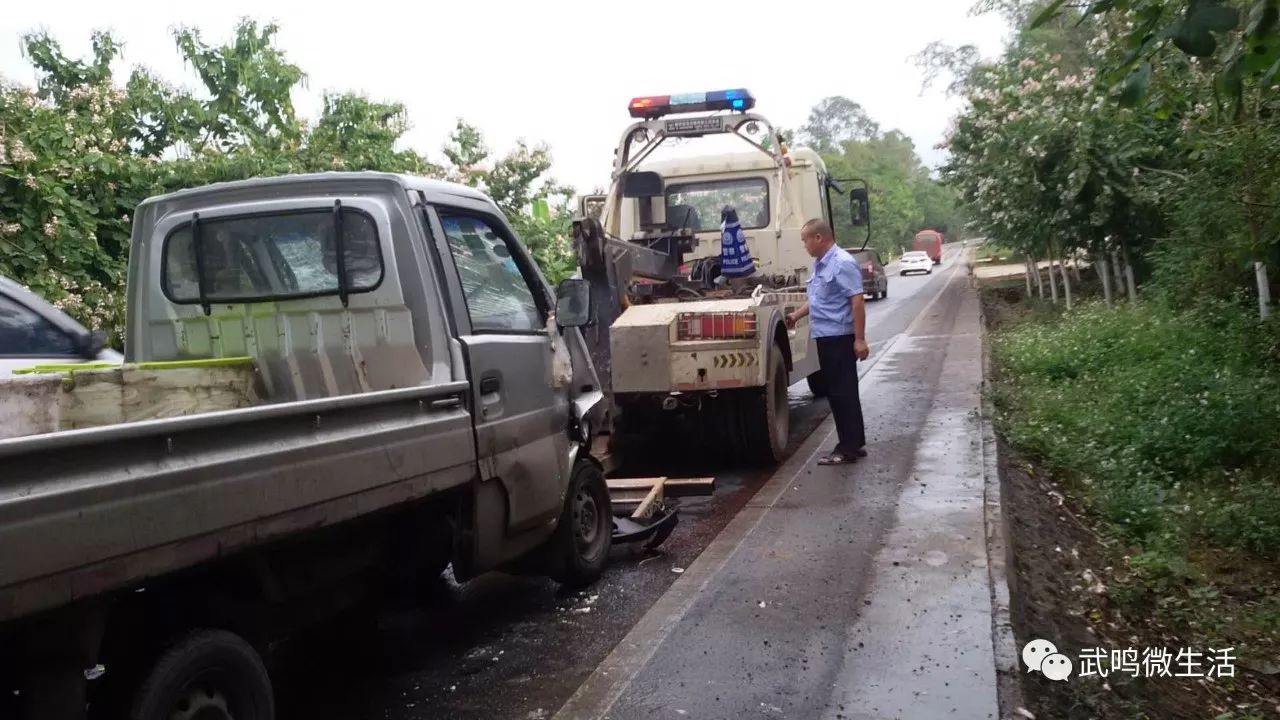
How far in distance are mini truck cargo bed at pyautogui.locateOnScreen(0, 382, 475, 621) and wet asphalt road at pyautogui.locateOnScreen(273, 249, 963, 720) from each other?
104 cm

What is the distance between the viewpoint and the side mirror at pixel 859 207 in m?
11.4

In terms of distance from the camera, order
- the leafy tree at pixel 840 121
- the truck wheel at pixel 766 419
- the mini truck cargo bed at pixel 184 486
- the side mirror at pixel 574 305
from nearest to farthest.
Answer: the mini truck cargo bed at pixel 184 486 → the side mirror at pixel 574 305 → the truck wheel at pixel 766 419 → the leafy tree at pixel 840 121

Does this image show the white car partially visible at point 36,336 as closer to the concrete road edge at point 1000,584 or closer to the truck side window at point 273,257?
the truck side window at point 273,257

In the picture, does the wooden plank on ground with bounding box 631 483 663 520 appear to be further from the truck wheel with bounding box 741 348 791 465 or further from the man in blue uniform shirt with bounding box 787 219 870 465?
the man in blue uniform shirt with bounding box 787 219 870 465

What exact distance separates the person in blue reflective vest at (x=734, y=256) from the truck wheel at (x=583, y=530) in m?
4.23

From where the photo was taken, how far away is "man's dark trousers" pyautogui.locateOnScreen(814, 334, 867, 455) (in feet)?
25.8

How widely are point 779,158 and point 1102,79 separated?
5.87 metres

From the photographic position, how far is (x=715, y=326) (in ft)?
25.5

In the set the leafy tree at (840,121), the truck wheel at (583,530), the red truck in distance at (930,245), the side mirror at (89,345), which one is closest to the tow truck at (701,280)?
the truck wheel at (583,530)

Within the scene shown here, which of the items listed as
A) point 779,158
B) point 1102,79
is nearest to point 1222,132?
point 779,158

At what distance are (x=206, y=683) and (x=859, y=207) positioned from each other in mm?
9681

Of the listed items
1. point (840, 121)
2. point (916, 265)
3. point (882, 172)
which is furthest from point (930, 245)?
point (840, 121)

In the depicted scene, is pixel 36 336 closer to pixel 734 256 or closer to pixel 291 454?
pixel 291 454

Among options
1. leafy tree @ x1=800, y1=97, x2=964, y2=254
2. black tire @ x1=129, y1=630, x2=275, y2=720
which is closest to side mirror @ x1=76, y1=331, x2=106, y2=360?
black tire @ x1=129, y1=630, x2=275, y2=720
